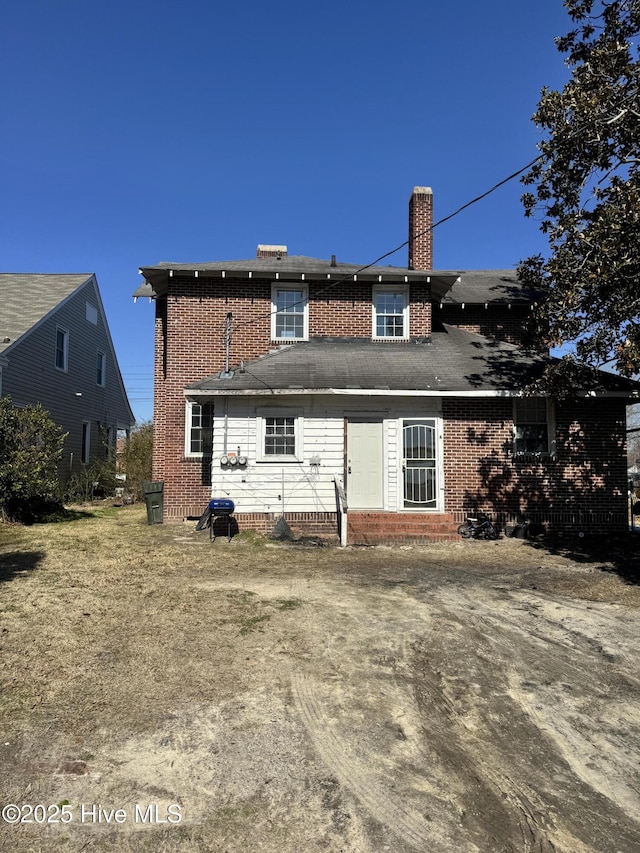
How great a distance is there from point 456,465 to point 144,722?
939 cm

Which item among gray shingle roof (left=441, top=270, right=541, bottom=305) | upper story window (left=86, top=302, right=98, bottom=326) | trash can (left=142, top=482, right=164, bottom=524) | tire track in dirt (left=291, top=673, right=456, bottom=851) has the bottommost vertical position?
tire track in dirt (left=291, top=673, right=456, bottom=851)

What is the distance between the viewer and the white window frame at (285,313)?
13.7 metres

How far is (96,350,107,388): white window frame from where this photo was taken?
952 inches

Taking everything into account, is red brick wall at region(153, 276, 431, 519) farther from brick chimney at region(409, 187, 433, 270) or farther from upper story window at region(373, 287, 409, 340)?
brick chimney at region(409, 187, 433, 270)

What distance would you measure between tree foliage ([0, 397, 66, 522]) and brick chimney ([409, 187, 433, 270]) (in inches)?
440

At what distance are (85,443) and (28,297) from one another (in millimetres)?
6448

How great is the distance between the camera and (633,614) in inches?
247

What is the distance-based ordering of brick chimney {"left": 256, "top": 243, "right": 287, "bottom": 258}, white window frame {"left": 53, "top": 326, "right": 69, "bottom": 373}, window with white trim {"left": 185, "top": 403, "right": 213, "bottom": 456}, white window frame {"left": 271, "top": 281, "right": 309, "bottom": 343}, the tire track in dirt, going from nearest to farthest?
1. the tire track in dirt
2. window with white trim {"left": 185, "top": 403, "right": 213, "bottom": 456}
3. white window frame {"left": 271, "top": 281, "right": 309, "bottom": 343}
4. brick chimney {"left": 256, "top": 243, "right": 287, "bottom": 258}
5. white window frame {"left": 53, "top": 326, "right": 69, "bottom": 373}

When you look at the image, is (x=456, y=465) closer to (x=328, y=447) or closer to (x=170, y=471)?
(x=328, y=447)

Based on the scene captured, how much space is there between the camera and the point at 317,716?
3.77m

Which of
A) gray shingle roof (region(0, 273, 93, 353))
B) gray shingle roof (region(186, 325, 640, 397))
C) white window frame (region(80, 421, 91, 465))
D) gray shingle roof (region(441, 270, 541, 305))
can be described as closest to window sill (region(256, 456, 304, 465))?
gray shingle roof (region(186, 325, 640, 397))

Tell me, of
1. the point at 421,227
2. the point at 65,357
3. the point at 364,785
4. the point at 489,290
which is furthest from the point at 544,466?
the point at 65,357

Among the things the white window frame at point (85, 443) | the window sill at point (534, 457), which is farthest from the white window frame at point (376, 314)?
the white window frame at point (85, 443)

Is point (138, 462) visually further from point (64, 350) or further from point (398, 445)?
point (398, 445)
